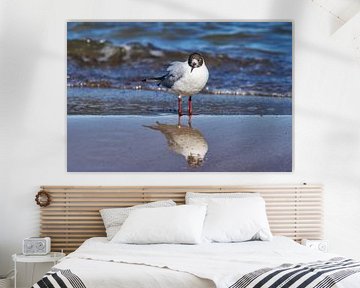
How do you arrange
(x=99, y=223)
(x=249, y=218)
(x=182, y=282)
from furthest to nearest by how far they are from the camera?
(x=99, y=223) < (x=249, y=218) < (x=182, y=282)

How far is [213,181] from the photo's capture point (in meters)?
6.23

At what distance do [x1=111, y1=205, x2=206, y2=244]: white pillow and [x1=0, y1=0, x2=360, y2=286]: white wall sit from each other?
578mm

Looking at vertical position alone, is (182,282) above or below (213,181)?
below

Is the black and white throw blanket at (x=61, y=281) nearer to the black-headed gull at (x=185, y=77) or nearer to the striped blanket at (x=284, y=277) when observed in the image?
the striped blanket at (x=284, y=277)

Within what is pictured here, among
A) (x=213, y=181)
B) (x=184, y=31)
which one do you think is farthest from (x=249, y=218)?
(x=184, y=31)

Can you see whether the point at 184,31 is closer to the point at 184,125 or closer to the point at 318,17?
the point at 184,125

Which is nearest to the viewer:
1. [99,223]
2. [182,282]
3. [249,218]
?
[182,282]

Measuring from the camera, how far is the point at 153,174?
6211mm

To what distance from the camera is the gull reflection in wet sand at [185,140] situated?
20.6ft

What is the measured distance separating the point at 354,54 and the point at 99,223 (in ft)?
9.28

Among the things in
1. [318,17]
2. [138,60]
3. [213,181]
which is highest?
[318,17]

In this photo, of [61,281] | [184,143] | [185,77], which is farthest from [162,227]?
[61,281]

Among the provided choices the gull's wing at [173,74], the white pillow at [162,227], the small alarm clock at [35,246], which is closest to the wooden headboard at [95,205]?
the small alarm clock at [35,246]

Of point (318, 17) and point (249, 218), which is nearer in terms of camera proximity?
point (249, 218)
